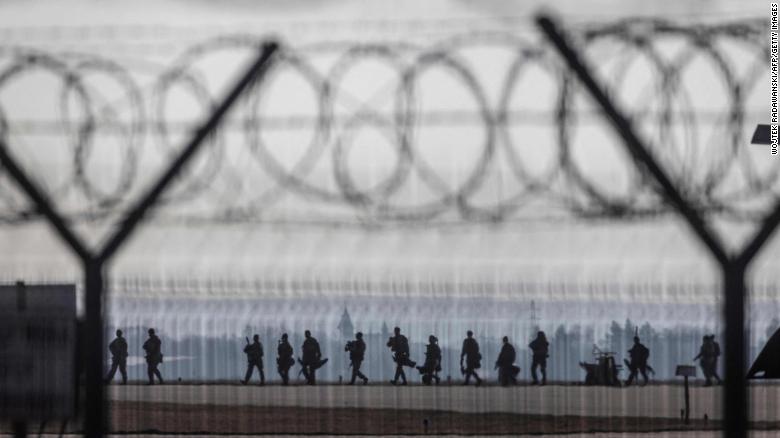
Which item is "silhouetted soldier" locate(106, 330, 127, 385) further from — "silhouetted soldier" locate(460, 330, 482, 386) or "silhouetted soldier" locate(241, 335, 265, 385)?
"silhouetted soldier" locate(460, 330, 482, 386)

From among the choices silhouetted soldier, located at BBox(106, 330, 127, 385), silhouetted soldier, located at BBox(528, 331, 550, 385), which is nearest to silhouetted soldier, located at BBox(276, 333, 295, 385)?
silhouetted soldier, located at BBox(106, 330, 127, 385)

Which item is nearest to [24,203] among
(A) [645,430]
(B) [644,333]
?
(B) [644,333]

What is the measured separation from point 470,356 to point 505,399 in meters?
0.64

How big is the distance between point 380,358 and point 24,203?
443cm

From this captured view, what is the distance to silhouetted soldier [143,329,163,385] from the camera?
13.4 m

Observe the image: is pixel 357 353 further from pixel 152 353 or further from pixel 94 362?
pixel 94 362

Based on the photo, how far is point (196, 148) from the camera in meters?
10.2

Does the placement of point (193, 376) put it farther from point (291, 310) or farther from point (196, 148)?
point (196, 148)

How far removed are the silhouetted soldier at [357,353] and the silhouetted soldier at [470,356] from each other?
90 centimetres

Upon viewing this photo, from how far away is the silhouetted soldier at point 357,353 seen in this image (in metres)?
13.6

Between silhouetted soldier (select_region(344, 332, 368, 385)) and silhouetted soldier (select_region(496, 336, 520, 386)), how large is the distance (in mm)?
1230

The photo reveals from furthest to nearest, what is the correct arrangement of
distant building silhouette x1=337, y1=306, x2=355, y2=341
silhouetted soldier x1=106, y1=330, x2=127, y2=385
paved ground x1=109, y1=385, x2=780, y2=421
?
paved ground x1=109, y1=385, x2=780, y2=421 < silhouetted soldier x1=106, y1=330, x2=127, y2=385 < distant building silhouette x1=337, y1=306, x2=355, y2=341

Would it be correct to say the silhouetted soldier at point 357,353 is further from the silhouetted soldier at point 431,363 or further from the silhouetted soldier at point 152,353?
the silhouetted soldier at point 152,353

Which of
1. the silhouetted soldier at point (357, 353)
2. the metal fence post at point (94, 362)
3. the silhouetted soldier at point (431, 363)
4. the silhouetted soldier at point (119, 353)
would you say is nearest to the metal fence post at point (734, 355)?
the silhouetted soldier at point (431, 363)
